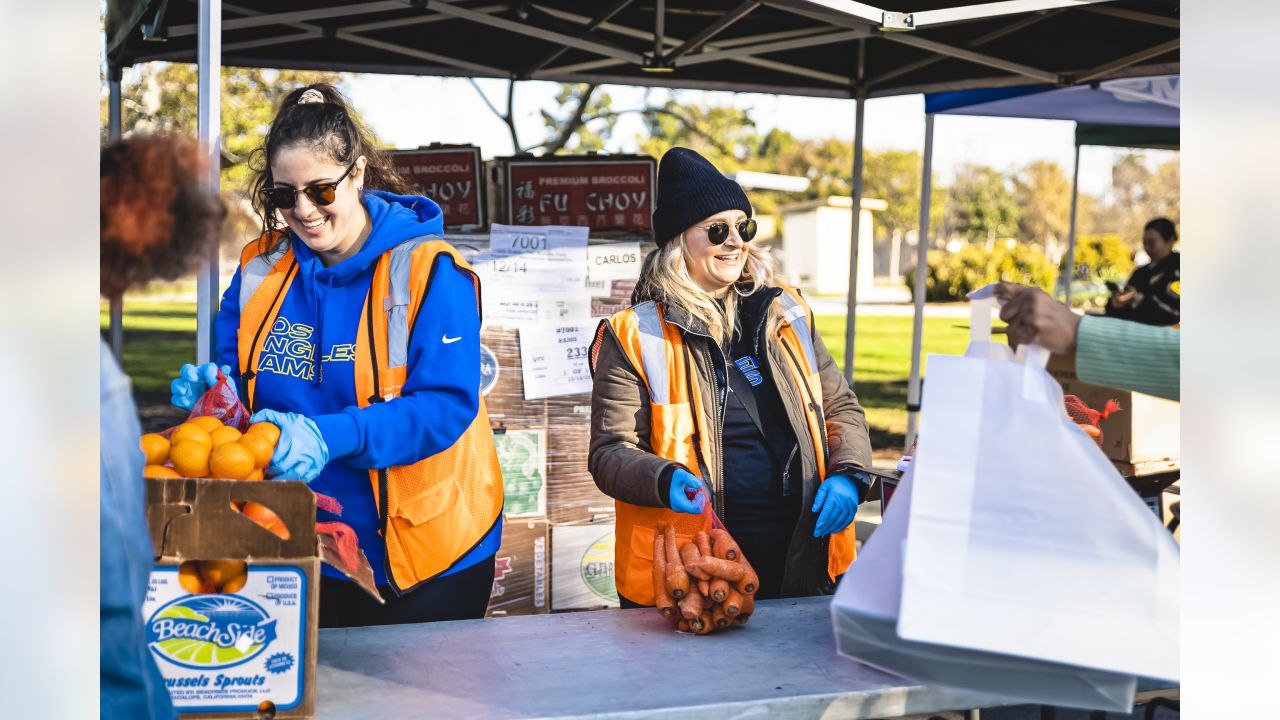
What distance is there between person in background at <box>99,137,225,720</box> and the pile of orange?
306mm

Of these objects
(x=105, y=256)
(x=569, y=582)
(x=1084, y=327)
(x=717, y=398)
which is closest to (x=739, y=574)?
(x=717, y=398)

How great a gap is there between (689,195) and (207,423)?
145 cm

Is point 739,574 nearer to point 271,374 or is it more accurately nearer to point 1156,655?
point 1156,655

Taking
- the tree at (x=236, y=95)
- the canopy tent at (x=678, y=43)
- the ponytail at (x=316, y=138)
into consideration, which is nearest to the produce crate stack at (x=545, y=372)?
the canopy tent at (x=678, y=43)

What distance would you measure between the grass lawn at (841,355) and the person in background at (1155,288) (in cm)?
161

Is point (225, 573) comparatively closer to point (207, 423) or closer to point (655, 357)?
point (207, 423)

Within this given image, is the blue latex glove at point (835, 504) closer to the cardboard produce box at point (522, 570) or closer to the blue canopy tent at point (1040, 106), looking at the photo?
the cardboard produce box at point (522, 570)

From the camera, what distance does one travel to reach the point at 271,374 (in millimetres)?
2373

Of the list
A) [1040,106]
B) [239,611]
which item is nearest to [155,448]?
[239,611]

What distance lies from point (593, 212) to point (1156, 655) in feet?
12.6

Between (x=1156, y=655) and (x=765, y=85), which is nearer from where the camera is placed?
(x=1156, y=655)

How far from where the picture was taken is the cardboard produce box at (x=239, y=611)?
1.68m

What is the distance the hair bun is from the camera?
2.36 metres

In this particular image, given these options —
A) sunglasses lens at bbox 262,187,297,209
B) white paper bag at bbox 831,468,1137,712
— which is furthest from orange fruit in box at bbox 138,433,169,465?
white paper bag at bbox 831,468,1137,712
